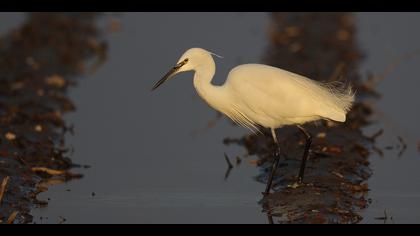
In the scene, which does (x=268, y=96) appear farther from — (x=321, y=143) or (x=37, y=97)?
(x=37, y=97)

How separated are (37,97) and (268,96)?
469 centimetres

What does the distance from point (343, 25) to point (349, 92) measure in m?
8.25

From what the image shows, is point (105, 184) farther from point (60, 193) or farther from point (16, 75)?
point (16, 75)

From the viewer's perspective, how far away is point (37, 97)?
13023mm

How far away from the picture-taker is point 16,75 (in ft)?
46.1

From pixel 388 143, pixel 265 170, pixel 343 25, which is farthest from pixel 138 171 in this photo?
pixel 343 25

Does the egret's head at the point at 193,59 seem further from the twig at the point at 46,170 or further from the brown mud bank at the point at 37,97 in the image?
the brown mud bank at the point at 37,97

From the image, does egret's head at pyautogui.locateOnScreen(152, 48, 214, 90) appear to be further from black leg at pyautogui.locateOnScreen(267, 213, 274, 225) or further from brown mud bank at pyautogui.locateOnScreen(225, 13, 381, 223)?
black leg at pyautogui.locateOnScreen(267, 213, 274, 225)

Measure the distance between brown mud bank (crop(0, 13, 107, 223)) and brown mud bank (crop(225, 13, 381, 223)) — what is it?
2.15 meters

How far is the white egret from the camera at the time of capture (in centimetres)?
930

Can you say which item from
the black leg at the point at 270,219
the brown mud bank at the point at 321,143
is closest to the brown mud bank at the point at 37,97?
the black leg at the point at 270,219

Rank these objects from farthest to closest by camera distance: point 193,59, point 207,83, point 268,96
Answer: point 207,83, point 193,59, point 268,96

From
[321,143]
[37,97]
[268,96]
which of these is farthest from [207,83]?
[37,97]

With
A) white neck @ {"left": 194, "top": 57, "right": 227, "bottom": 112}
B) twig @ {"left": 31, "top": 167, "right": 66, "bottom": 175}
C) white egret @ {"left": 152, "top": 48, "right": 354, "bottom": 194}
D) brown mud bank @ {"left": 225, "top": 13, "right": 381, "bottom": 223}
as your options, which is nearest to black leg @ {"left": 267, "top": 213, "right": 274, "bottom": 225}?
brown mud bank @ {"left": 225, "top": 13, "right": 381, "bottom": 223}
